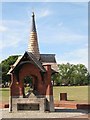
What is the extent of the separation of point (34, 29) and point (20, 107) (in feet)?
25.6

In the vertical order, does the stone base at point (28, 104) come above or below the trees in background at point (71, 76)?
below

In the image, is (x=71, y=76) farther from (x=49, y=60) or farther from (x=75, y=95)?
(x=49, y=60)

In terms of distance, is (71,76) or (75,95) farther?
(71,76)

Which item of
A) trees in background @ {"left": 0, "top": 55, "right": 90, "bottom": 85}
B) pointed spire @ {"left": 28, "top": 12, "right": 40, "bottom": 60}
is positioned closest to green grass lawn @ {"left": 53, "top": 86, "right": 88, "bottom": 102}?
pointed spire @ {"left": 28, "top": 12, "right": 40, "bottom": 60}

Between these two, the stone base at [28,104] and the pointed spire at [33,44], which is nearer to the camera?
the stone base at [28,104]

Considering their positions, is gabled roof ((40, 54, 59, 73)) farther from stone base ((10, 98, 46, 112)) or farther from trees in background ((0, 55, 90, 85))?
trees in background ((0, 55, 90, 85))

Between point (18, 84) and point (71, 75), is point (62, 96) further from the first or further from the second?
point (71, 75)

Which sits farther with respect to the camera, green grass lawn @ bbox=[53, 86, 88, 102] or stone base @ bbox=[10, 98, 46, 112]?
green grass lawn @ bbox=[53, 86, 88, 102]

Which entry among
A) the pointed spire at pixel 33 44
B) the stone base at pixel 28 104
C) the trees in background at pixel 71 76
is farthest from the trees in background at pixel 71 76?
the stone base at pixel 28 104

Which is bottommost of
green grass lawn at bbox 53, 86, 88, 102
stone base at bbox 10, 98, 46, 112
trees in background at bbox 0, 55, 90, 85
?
green grass lawn at bbox 53, 86, 88, 102

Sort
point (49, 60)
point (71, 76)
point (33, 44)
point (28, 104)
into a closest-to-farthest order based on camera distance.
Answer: point (28, 104)
point (49, 60)
point (33, 44)
point (71, 76)

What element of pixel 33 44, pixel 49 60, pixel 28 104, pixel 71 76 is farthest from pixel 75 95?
pixel 71 76

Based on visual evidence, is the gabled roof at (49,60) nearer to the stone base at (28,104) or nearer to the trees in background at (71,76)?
the stone base at (28,104)

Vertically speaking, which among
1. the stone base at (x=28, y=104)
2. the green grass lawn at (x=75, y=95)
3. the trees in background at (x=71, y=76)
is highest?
the trees in background at (x=71, y=76)
